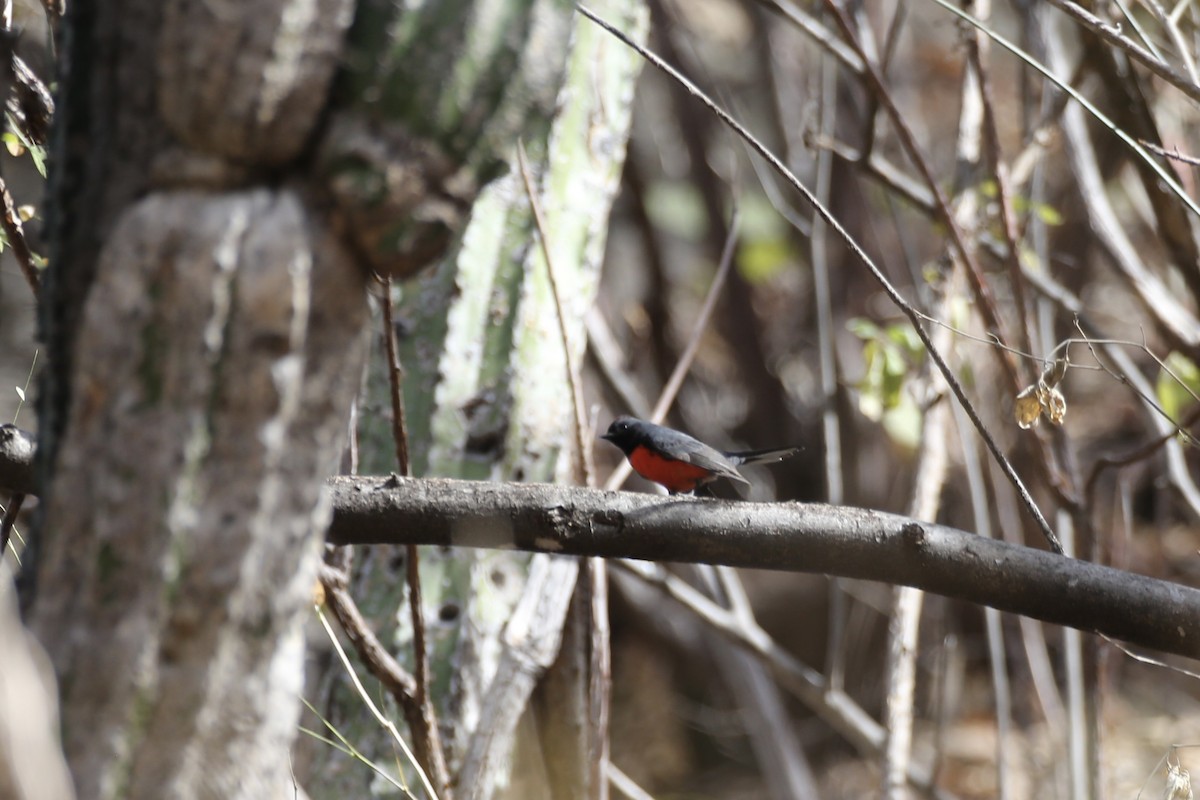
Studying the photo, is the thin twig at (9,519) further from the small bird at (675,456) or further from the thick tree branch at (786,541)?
the small bird at (675,456)

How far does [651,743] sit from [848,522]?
5797 millimetres

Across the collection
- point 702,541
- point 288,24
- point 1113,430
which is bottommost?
point 702,541

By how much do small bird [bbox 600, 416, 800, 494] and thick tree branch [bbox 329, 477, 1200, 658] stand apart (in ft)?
4.54

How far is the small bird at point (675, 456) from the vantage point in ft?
10.7

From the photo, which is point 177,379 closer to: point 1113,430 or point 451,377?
point 451,377

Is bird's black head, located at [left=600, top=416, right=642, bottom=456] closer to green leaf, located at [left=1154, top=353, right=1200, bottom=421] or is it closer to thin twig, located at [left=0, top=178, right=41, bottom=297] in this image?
green leaf, located at [left=1154, top=353, right=1200, bottom=421]

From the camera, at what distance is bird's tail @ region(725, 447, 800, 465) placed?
319 centimetres

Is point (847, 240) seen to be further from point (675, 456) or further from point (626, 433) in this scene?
point (626, 433)

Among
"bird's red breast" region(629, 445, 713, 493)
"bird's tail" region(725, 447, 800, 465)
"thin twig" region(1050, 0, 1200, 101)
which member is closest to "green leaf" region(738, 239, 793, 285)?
"bird's tail" region(725, 447, 800, 465)

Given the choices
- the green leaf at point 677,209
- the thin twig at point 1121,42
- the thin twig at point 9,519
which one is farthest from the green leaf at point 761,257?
the thin twig at point 9,519

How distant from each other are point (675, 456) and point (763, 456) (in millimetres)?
251

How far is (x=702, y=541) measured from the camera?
5.83 feet

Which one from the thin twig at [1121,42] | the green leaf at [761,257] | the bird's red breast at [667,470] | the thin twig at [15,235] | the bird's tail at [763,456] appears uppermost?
the green leaf at [761,257]

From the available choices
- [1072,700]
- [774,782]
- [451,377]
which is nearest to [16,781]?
[451,377]
